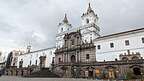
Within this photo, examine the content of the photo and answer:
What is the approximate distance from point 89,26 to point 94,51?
27.9 ft

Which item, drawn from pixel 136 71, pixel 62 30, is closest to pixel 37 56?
pixel 62 30

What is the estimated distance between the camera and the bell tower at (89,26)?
4456cm

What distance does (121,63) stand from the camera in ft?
105

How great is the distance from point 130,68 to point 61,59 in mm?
23819

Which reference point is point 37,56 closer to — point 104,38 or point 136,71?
point 104,38

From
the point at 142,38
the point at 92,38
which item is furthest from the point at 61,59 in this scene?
the point at 142,38

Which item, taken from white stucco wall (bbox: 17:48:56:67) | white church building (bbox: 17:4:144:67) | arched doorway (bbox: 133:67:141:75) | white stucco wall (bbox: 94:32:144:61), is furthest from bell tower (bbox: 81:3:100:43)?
white stucco wall (bbox: 17:48:56:67)

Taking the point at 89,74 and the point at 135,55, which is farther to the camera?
the point at 89,74

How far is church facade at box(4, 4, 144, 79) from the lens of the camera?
3264 centimetres

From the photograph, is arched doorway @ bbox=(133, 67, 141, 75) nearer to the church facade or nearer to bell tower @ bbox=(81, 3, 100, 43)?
the church facade

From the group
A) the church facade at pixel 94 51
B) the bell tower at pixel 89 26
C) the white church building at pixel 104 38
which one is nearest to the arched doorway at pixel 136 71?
the church facade at pixel 94 51

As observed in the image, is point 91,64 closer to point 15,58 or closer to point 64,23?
point 64,23

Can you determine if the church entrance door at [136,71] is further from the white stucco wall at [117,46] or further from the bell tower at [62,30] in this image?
the bell tower at [62,30]

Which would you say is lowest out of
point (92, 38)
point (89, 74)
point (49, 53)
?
point (89, 74)
